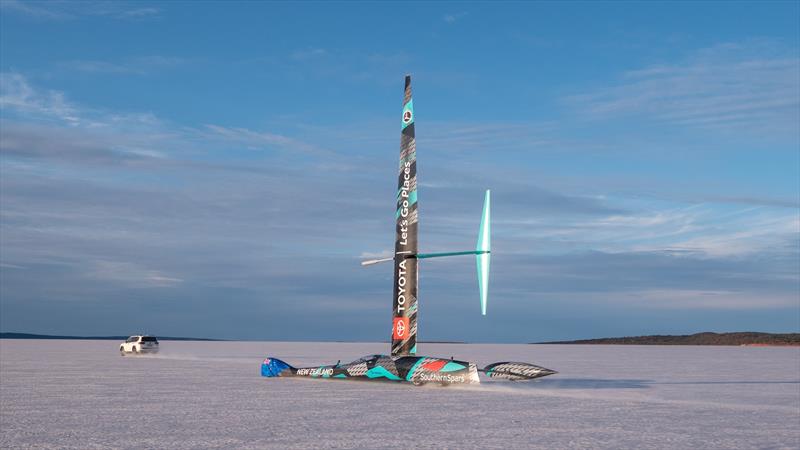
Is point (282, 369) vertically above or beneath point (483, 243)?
Answer: beneath

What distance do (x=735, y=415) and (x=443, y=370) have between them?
1102cm

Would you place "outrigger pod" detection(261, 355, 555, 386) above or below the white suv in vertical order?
below

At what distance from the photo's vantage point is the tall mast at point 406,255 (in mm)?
33375

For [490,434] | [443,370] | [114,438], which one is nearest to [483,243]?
[443,370]

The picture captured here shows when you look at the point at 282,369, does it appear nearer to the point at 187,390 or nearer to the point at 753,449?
the point at 187,390

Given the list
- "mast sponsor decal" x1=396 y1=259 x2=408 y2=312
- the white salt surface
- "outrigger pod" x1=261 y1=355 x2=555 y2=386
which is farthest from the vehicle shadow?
"mast sponsor decal" x1=396 y1=259 x2=408 y2=312

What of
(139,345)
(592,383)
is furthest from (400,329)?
(139,345)

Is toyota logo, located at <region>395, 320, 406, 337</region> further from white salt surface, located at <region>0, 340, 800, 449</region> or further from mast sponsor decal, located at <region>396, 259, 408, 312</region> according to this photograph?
white salt surface, located at <region>0, 340, 800, 449</region>

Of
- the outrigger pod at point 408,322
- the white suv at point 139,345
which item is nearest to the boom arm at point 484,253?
the outrigger pod at point 408,322

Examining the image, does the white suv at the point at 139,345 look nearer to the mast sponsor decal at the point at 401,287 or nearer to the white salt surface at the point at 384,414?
the white salt surface at the point at 384,414

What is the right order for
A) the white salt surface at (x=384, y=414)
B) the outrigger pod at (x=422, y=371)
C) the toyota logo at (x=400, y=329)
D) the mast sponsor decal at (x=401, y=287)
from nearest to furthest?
the white salt surface at (x=384, y=414) → the outrigger pod at (x=422, y=371) → the toyota logo at (x=400, y=329) → the mast sponsor decal at (x=401, y=287)

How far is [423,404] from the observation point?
23.9 m

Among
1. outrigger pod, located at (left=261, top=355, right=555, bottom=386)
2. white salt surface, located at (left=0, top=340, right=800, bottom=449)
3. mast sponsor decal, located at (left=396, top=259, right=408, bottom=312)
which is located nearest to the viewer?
white salt surface, located at (left=0, top=340, right=800, bottom=449)

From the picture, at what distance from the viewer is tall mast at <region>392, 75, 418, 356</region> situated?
1314 inches
